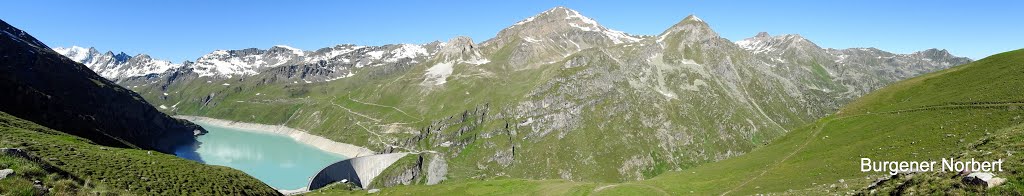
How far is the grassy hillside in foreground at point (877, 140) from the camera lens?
149 feet

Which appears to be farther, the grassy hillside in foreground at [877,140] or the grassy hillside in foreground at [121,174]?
the grassy hillside in foreground at [877,140]

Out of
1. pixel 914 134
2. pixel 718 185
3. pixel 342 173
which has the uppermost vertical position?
pixel 914 134

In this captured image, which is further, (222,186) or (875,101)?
(875,101)

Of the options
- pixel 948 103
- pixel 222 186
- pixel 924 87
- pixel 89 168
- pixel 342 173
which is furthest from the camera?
pixel 342 173

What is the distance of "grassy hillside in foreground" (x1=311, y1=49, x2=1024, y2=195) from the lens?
45.4 meters

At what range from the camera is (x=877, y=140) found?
55656 mm

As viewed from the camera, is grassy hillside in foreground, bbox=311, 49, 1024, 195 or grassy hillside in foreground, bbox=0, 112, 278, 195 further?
grassy hillside in foreground, bbox=311, 49, 1024, 195

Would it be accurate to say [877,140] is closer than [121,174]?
No

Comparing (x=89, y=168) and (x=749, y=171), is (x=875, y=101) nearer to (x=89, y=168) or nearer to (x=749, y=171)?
(x=749, y=171)

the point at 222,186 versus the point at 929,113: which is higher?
the point at 929,113

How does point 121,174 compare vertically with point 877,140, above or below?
above

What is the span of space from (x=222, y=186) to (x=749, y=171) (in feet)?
186

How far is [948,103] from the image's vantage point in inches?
2457


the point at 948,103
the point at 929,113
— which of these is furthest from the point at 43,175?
the point at 948,103
